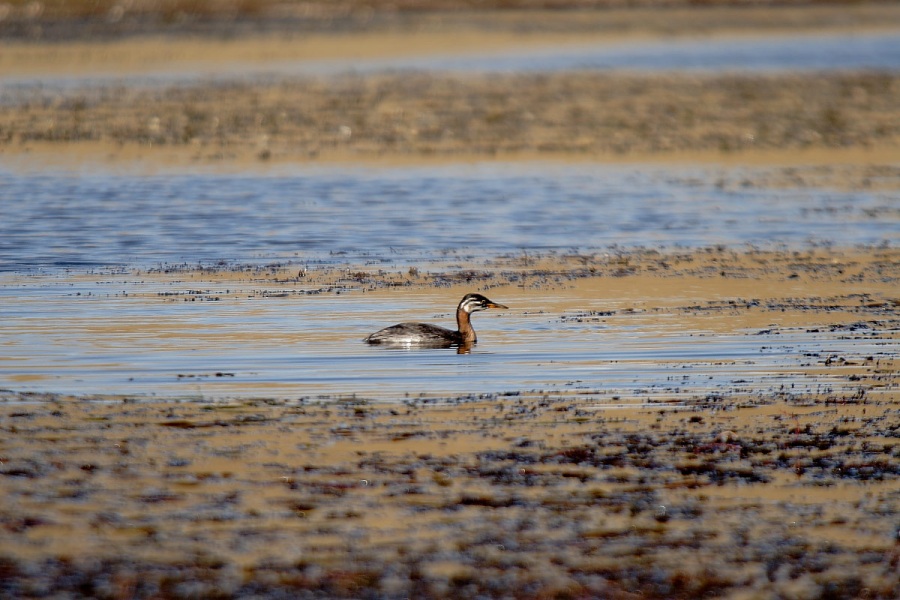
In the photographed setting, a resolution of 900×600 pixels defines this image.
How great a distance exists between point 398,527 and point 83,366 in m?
4.92

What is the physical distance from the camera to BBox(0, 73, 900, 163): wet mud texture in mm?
31266

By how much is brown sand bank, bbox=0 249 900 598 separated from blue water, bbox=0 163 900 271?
8.20 metres

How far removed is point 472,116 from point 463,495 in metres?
28.3

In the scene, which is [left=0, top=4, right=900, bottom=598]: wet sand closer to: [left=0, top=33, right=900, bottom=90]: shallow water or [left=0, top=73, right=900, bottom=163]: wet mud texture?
[left=0, top=73, right=900, bottom=163]: wet mud texture

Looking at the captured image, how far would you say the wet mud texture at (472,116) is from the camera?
31.3 metres

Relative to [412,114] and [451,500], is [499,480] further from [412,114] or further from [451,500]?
[412,114]

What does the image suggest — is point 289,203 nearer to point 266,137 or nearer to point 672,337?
point 266,137

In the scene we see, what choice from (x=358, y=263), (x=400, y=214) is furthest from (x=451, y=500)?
(x=400, y=214)

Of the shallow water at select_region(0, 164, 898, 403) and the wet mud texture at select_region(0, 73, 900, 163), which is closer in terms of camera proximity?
the shallow water at select_region(0, 164, 898, 403)

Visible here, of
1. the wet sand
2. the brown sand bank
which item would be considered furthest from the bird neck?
the brown sand bank

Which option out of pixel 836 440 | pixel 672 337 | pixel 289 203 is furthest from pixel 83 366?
pixel 289 203

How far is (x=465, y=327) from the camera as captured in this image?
13977mm

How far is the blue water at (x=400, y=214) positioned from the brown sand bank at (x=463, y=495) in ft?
26.9

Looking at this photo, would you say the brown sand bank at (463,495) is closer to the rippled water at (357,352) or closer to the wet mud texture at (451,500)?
the wet mud texture at (451,500)
